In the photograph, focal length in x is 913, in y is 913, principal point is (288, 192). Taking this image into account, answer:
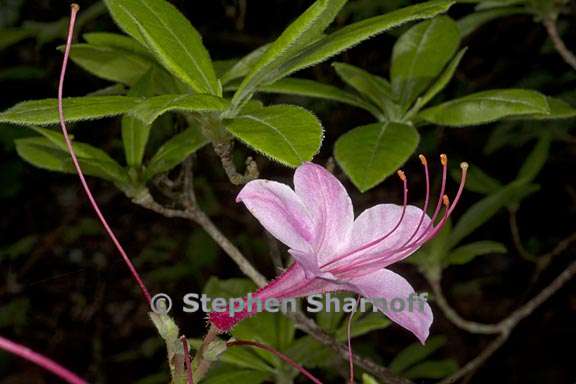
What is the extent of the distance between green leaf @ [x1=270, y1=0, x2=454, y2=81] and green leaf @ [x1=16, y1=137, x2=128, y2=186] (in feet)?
1.22

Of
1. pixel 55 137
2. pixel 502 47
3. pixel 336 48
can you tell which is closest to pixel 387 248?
pixel 336 48

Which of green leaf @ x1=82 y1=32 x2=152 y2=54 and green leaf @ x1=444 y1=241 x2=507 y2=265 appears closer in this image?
green leaf @ x1=82 y1=32 x2=152 y2=54

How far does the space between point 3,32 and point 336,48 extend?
148cm

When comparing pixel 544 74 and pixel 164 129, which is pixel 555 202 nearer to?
pixel 544 74

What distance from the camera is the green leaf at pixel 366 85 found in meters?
1.56

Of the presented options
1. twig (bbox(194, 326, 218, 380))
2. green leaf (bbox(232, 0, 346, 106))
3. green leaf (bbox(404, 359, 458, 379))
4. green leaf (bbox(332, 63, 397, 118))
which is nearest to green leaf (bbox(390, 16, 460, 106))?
green leaf (bbox(332, 63, 397, 118))

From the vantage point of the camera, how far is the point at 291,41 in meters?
1.11

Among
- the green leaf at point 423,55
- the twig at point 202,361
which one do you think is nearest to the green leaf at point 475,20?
the green leaf at point 423,55

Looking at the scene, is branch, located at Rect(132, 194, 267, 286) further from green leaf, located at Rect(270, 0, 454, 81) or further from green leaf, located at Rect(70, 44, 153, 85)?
green leaf, located at Rect(270, 0, 454, 81)

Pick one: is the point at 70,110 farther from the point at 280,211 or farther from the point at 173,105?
the point at 280,211

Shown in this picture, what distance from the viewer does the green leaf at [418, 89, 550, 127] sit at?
1.41m

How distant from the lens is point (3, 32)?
2.39m

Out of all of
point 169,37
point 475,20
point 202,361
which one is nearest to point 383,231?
point 202,361

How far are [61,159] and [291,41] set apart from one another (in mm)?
637
